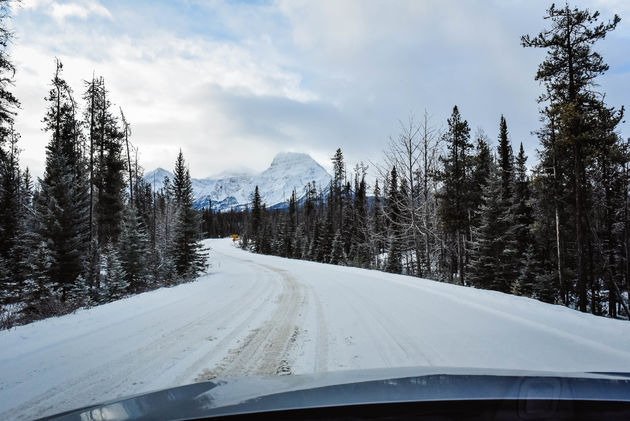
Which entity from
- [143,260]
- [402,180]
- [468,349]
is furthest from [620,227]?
[143,260]

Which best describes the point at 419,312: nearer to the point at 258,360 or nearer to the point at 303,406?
the point at 258,360

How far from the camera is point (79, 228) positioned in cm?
1633

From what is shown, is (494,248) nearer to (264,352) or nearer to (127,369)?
(264,352)

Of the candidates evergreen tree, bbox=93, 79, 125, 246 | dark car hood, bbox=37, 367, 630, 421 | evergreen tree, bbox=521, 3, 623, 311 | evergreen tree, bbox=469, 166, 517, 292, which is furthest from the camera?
evergreen tree, bbox=469, 166, 517, 292

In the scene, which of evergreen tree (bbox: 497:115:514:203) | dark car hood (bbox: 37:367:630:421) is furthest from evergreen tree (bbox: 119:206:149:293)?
evergreen tree (bbox: 497:115:514:203)

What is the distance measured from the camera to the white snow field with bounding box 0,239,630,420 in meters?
3.59

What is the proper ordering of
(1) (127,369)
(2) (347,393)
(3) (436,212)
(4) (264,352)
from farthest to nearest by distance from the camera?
(3) (436,212)
(4) (264,352)
(1) (127,369)
(2) (347,393)

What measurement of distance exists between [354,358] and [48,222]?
18299mm

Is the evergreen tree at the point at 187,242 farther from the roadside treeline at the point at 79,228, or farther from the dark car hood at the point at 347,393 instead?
the dark car hood at the point at 347,393

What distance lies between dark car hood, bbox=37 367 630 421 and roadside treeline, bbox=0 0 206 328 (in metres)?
12.5

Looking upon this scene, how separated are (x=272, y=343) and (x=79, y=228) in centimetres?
1681

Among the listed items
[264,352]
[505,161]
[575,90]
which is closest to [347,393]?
[264,352]

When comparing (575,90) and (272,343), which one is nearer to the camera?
(272,343)

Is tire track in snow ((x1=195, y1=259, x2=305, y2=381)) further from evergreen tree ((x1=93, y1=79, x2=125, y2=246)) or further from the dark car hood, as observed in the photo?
evergreen tree ((x1=93, y1=79, x2=125, y2=246))
